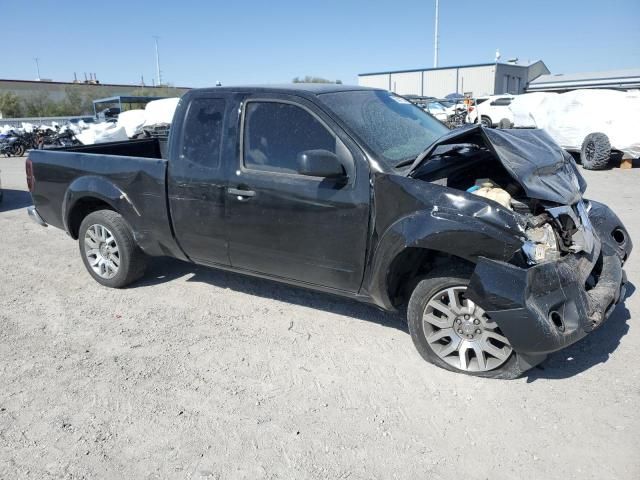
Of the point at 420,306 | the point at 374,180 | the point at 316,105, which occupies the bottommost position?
the point at 420,306

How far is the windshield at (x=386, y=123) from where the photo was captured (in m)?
3.67

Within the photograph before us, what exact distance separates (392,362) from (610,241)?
2.08m

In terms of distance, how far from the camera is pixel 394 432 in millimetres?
2910

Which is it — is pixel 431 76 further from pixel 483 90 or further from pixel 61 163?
pixel 61 163

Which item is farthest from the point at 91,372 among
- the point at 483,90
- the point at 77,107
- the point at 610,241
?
the point at 77,107

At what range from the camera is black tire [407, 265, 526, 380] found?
3.26 metres

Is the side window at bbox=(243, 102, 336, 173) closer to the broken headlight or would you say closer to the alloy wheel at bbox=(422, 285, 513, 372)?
the alloy wheel at bbox=(422, 285, 513, 372)

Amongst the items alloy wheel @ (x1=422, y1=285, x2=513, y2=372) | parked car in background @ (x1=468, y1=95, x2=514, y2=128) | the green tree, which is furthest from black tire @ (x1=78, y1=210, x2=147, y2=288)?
the green tree

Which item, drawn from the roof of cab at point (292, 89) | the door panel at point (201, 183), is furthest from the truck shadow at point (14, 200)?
the roof of cab at point (292, 89)

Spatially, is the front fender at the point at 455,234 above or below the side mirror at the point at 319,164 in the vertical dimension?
below

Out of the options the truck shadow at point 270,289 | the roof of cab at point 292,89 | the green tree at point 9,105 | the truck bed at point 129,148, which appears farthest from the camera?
the green tree at point 9,105

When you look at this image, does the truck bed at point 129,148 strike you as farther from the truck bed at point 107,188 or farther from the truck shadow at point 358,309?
the truck shadow at point 358,309

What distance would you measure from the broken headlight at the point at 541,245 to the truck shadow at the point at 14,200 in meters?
9.48

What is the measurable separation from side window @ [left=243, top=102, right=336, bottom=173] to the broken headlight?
57.1 inches
